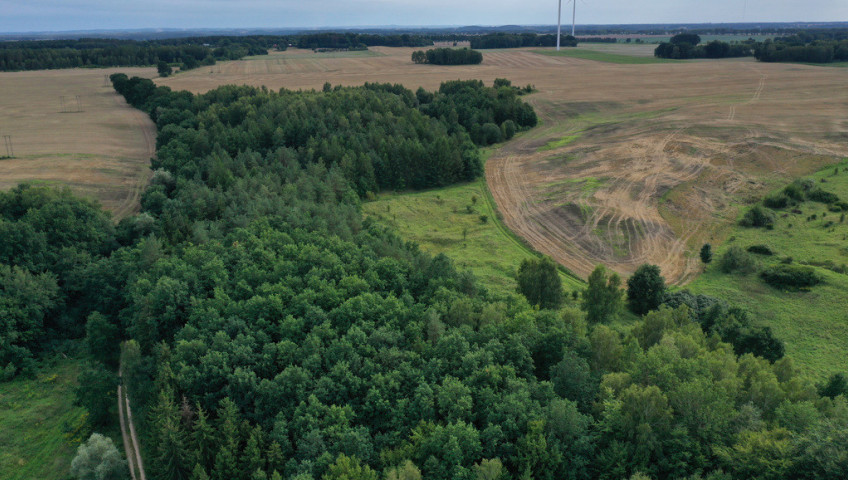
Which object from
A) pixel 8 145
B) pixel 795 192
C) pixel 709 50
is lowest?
pixel 795 192

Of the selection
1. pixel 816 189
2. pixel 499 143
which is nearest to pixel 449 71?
pixel 499 143

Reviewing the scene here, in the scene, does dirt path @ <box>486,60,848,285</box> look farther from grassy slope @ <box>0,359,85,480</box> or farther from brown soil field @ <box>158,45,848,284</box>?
grassy slope @ <box>0,359,85,480</box>

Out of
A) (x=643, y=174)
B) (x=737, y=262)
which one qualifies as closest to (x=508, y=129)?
(x=643, y=174)

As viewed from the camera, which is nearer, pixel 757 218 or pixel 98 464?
pixel 98 464

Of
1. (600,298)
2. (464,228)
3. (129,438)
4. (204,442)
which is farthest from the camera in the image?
(464,228)

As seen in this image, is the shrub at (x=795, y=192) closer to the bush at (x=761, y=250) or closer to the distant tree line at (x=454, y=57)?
the bush at (x=761, y=250)

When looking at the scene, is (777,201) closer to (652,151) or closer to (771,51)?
(652,151)

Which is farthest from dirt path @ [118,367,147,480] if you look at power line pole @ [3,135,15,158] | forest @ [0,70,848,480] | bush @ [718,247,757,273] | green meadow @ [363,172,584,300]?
power line pole @ [3,135,15,158]
